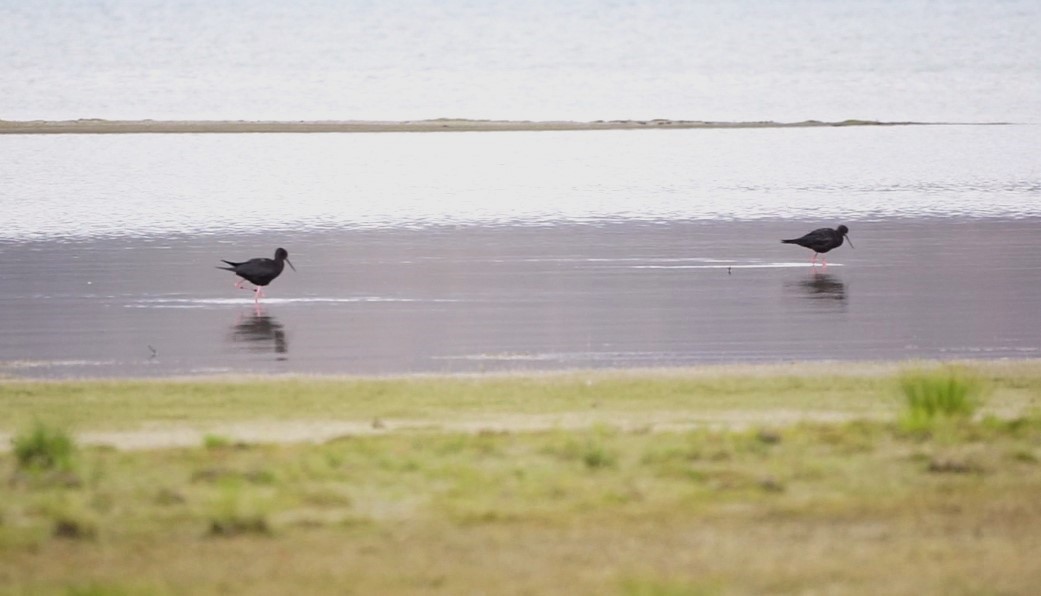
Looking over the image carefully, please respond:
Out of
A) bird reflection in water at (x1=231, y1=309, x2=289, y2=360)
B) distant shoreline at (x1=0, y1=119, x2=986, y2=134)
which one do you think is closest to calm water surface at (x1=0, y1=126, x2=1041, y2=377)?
bird reflection in water at (x1=231, y1=309, x2=289, y2=360)

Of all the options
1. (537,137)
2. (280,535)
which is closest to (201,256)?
(280,535)

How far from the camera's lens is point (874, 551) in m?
9.56

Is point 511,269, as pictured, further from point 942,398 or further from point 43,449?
point 43,449

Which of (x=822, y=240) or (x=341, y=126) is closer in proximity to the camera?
(x=822, y=240)


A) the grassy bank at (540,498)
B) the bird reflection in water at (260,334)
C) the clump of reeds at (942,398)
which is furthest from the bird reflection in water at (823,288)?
the clump of reeds at (942,398)

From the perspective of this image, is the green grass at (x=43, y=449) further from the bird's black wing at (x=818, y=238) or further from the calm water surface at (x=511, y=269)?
the bird's black wing at (x=818, y=238)

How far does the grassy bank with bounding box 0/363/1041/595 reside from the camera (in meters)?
9.13

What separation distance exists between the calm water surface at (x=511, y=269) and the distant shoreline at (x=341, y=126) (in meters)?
52.0

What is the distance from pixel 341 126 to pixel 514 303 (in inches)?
3873

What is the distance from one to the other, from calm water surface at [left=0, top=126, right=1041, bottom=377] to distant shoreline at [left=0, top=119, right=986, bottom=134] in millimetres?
51999

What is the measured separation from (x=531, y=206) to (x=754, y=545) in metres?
36.6

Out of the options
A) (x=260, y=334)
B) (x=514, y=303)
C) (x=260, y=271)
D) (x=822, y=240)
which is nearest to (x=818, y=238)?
(x=822, y=240)

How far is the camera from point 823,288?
26.7 metres

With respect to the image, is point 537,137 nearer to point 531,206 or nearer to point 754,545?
point 531,206
